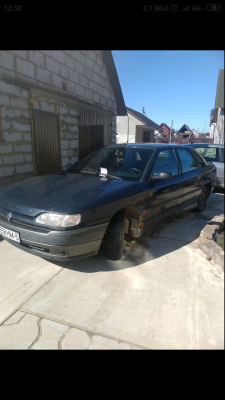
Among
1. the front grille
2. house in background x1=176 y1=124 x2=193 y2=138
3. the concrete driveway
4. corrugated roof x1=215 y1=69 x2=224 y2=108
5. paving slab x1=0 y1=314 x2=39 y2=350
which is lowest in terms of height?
paving slab x1=0 y1=314 x2=39 y2=350

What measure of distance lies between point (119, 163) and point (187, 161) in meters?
1.45

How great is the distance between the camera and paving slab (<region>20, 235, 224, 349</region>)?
179 centimetres

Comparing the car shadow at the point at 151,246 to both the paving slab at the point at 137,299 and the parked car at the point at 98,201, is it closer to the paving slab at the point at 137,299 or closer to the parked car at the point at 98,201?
the paving slab at the point at 137,299

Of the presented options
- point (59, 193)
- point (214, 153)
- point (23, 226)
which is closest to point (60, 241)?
point (23, 226)

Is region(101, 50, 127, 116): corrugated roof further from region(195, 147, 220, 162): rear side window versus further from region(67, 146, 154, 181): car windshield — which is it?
region(67, 146, 154, 181): car windshield

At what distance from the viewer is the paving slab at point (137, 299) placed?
1789 millimetres

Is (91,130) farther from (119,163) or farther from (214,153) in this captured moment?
(119,163)

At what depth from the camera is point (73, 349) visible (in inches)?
69.8

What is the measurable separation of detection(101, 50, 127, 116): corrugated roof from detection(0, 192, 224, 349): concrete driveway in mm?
7418

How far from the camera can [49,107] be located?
573cm
